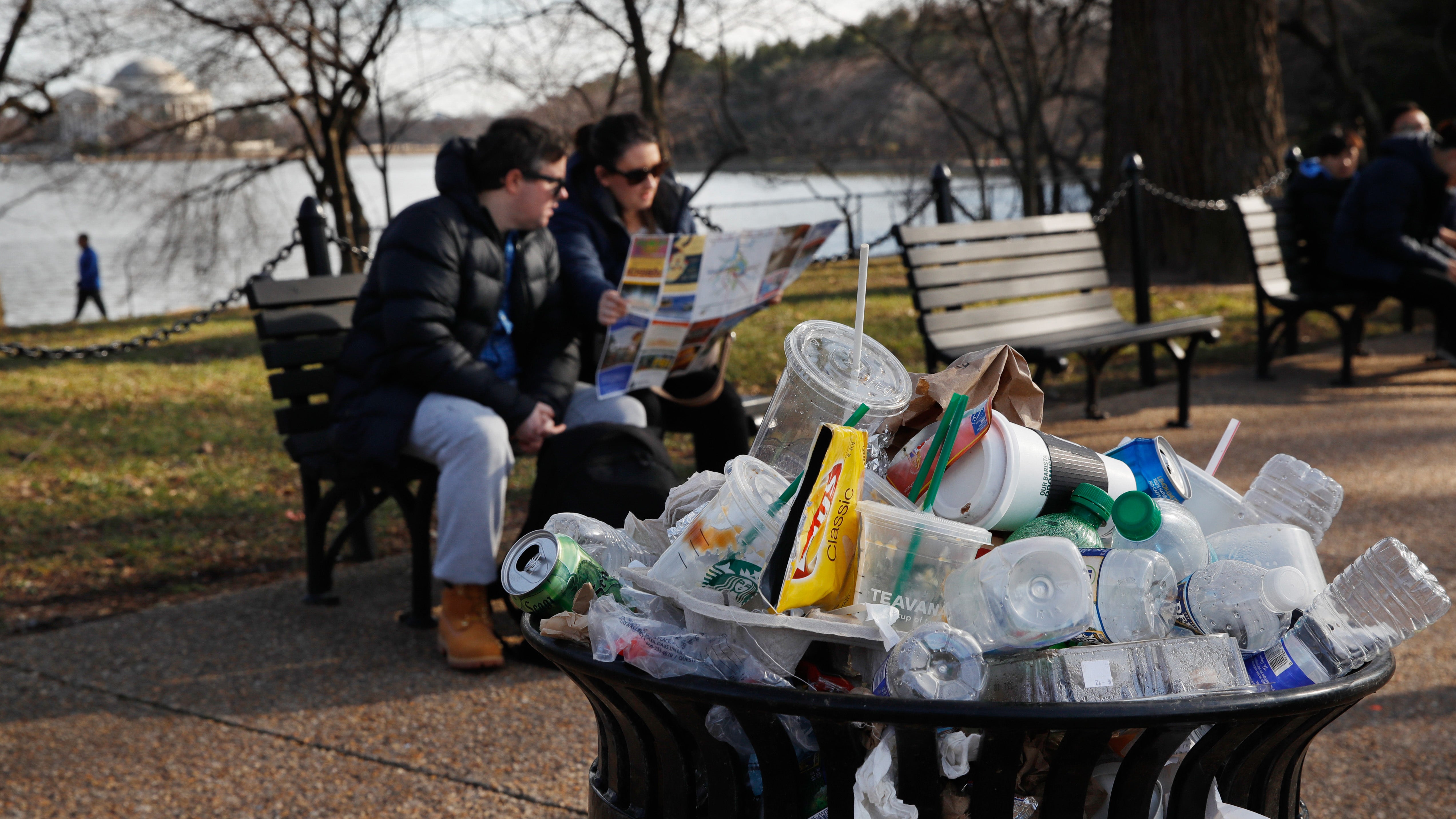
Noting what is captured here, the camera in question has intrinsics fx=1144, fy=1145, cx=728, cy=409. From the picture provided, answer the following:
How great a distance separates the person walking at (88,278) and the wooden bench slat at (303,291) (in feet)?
54.7

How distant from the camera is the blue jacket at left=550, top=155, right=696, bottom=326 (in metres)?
4.08

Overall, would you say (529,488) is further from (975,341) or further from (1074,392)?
(1074,392)

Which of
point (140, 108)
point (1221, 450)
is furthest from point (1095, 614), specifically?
point (140, 108)

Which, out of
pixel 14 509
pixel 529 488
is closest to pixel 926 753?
pixel 529 488

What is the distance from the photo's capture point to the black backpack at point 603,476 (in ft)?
10.2

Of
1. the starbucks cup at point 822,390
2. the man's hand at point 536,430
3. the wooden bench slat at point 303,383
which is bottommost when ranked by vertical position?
the man's hand at point 536,430

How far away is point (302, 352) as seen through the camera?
3.99 metres

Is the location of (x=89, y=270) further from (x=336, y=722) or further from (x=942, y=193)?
(x=336, y=722)

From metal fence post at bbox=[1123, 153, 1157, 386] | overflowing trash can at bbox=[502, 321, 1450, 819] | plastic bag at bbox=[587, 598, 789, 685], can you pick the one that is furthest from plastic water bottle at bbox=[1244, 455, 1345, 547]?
metal fence post at bbox=[1123, 153, 1157, 386]

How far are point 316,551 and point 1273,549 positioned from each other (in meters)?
3.26

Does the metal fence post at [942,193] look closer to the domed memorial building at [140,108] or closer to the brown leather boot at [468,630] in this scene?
the brown leather boot at [468,630]

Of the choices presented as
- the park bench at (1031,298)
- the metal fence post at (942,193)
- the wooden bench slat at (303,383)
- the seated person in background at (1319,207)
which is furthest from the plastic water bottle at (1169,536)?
the seated person in background at (1319,207)

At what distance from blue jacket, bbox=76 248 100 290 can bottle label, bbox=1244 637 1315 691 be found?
20808mm

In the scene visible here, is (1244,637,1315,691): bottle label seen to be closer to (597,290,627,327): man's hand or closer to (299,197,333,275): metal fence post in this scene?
(597,290,627,327): man's hand
